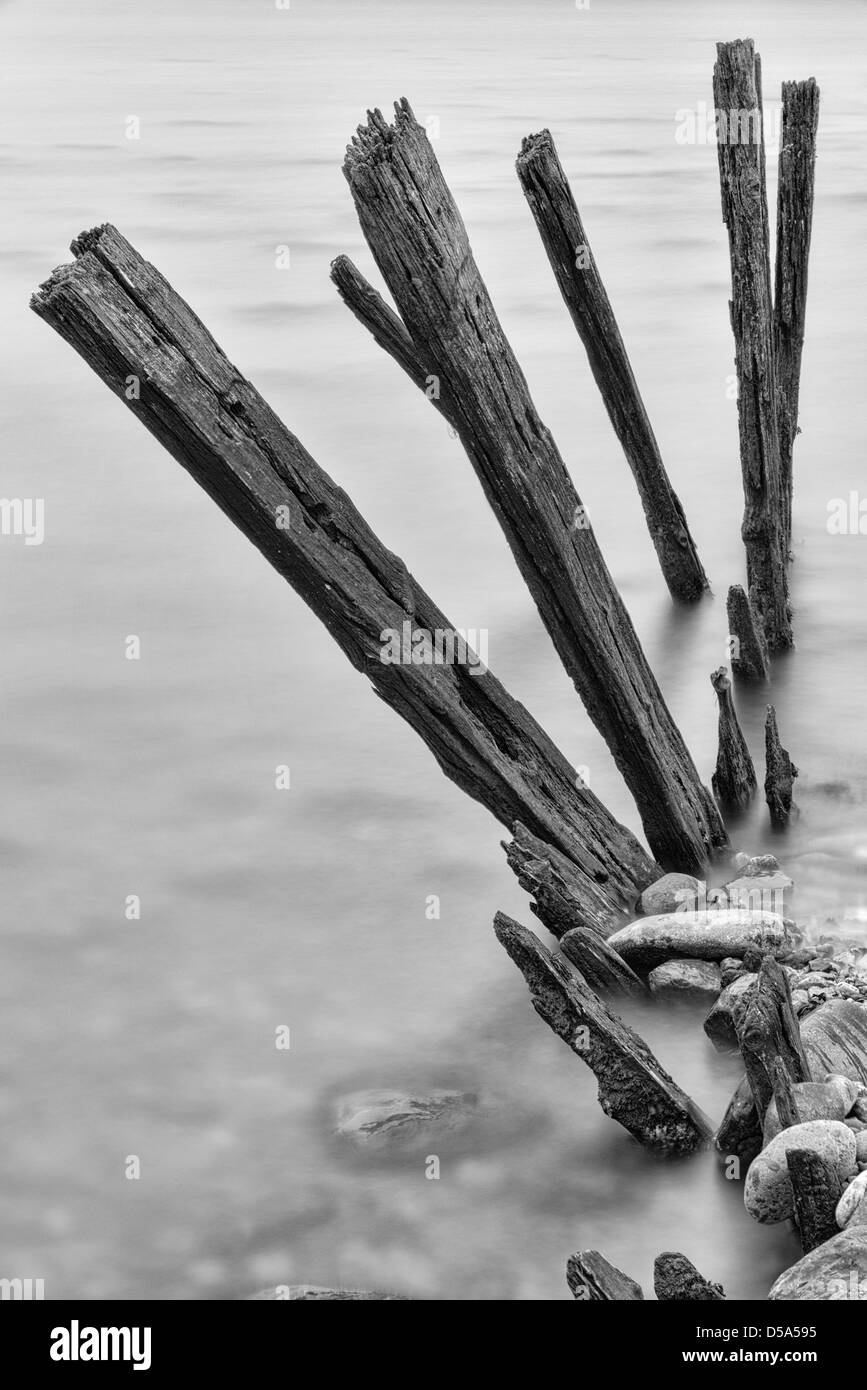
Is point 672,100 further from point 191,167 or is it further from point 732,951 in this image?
point 732,951

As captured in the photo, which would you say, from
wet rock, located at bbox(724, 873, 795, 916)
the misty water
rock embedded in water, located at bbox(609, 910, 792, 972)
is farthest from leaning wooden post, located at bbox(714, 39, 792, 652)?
rock embedded in water, located at bbox(609, 910, 792, 972)

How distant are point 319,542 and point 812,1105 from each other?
1.74 m

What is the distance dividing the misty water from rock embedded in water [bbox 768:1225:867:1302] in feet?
0.89

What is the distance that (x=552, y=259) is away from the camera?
522 cm

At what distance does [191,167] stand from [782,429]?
573 inches

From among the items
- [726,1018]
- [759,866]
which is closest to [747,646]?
[759,866]

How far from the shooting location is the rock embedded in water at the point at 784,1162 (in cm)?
306

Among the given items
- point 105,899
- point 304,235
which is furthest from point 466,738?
point 304,235

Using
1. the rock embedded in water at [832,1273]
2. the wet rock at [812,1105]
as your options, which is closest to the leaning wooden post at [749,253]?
the wet rock at [812,1105]

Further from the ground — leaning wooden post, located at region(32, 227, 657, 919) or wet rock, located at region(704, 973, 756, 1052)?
leaning wooden post, located at region(32, 227, 657, 919)

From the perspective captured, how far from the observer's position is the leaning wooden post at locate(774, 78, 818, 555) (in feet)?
18.2

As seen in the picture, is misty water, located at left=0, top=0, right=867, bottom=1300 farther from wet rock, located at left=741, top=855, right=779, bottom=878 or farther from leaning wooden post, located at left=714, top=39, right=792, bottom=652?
leaning wooden post, located at left=714, top=39, right=792, bottom=652

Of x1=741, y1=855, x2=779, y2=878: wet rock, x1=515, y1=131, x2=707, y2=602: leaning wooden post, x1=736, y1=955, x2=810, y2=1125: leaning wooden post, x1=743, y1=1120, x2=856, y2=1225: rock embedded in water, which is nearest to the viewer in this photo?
x1=743, y1=1120, x2=856, y2=1225: rock embedded in water
